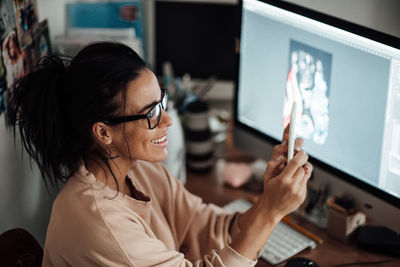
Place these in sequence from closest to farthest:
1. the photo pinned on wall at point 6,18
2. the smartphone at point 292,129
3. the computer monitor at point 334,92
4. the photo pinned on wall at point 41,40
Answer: the smartphone at point 292,129 < the computer monitor at point 334,92 < the photo pinned on wall at point 6,18 < the photo pinned on wall at point 41,40

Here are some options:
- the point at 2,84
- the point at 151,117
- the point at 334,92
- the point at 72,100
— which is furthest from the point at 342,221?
the point at 2,84

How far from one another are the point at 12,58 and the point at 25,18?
0.48 ft

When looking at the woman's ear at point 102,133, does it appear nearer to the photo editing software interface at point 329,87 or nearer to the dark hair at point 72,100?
the dark hair at point 72,100

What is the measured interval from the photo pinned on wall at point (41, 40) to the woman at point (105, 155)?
39 cm

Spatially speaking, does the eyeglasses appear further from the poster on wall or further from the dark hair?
the poster on wall

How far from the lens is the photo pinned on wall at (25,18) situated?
1366 mm

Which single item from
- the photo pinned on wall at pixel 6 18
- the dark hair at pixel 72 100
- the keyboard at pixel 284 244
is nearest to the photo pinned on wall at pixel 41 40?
the photo pinned on wall at pixel 6 18

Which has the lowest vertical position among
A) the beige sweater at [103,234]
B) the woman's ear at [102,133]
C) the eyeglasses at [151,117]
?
the beige sweater at [103,234]

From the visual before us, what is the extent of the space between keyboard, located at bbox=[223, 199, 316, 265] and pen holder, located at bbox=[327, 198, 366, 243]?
0.07 metres

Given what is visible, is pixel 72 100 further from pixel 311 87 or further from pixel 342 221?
pixel 342 221

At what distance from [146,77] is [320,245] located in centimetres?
63

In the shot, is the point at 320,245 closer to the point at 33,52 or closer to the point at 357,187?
the point at 357,187

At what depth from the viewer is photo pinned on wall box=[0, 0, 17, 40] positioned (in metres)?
1.26

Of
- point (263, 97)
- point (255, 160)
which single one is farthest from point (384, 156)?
point (255, 160)
